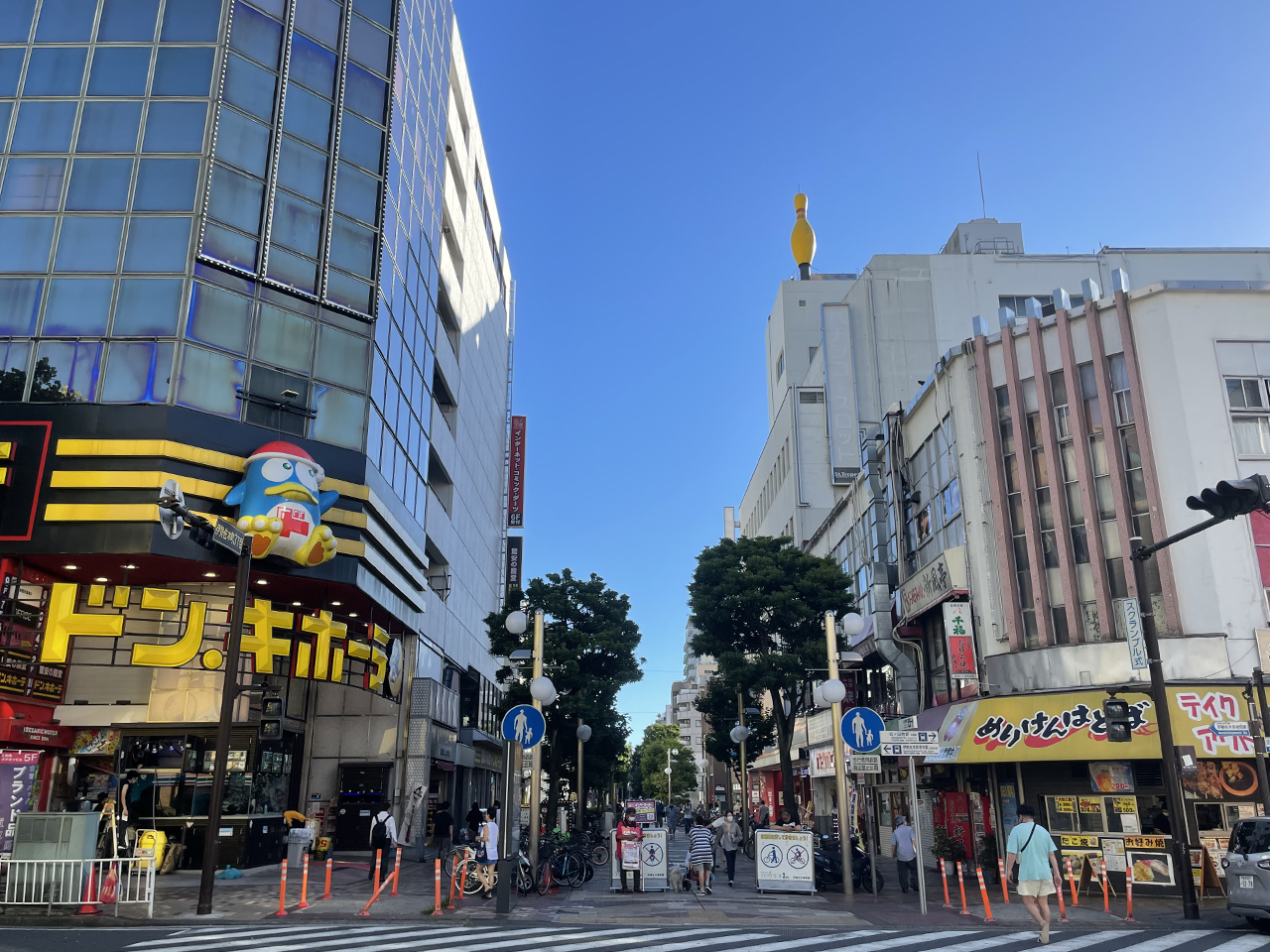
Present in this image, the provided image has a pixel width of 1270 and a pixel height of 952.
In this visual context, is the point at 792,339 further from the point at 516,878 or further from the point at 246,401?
the point at 516,878

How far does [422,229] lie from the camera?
123ft

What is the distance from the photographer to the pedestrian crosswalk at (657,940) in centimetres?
1291

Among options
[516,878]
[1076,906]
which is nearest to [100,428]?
[516,878]

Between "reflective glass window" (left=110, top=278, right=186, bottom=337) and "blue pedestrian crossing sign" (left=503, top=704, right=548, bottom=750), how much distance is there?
14603 mm

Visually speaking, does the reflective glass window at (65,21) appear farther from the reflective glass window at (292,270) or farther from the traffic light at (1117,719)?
the traffic light at (1117,719)

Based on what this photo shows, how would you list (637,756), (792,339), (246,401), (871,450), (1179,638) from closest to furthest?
(1179,638) < (246,401) < (871,450) < (792,339) < (637,756)

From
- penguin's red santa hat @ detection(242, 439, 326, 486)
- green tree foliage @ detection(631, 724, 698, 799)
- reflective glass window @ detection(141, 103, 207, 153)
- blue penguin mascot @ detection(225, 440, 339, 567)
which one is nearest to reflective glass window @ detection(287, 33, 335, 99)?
reflective glass window @ detection(141, 103, 207, 153)

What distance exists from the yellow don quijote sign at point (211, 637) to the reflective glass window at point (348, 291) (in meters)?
9.55

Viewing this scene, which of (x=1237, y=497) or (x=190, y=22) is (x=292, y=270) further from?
(x=1237, y=497)

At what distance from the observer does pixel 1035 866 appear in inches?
531

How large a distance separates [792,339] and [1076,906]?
165 feet

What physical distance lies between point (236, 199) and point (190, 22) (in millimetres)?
5796

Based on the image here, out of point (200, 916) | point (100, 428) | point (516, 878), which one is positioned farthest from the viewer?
point (100, 428)

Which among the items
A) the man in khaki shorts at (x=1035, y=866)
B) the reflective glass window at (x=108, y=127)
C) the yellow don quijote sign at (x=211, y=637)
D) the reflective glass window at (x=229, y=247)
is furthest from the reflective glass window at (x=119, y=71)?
the man in khaki shorts at (x=1035, y=866)
